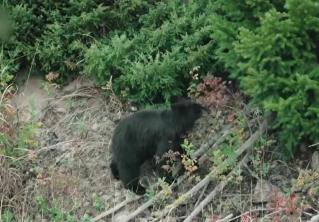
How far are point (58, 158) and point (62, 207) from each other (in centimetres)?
70

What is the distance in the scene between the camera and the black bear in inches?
266

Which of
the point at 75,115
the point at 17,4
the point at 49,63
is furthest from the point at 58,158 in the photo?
the point at 17,4

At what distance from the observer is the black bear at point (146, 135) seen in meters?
6.76

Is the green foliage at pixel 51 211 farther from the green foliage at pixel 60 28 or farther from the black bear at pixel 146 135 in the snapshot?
the green foliage at pixel 60 28

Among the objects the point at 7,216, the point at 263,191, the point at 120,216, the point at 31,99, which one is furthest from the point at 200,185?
the point at 31,99

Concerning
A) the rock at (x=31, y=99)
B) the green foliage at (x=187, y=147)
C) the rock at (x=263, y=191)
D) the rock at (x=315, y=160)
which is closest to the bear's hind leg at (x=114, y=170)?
the green foliage at (x=187, y=147)

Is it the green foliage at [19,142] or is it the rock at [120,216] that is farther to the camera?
the green foliage at [19,142]

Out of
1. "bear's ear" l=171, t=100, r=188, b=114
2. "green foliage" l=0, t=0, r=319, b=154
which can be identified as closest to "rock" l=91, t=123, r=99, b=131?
"green foliage" l=0, t=0, r=319, b=154

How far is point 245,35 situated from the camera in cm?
614

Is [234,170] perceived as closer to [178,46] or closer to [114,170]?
[114,170]

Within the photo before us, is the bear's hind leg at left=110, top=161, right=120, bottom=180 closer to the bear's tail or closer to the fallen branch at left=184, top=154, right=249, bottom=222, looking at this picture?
the bear's tail

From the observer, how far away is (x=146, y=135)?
680cm

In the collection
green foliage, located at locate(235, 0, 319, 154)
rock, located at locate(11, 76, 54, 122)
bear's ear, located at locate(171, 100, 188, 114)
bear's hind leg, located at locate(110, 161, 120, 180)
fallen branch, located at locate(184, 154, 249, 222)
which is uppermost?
green foliage, located at locate(235, 0, 319, 154)

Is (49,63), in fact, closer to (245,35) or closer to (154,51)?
(154,51)
